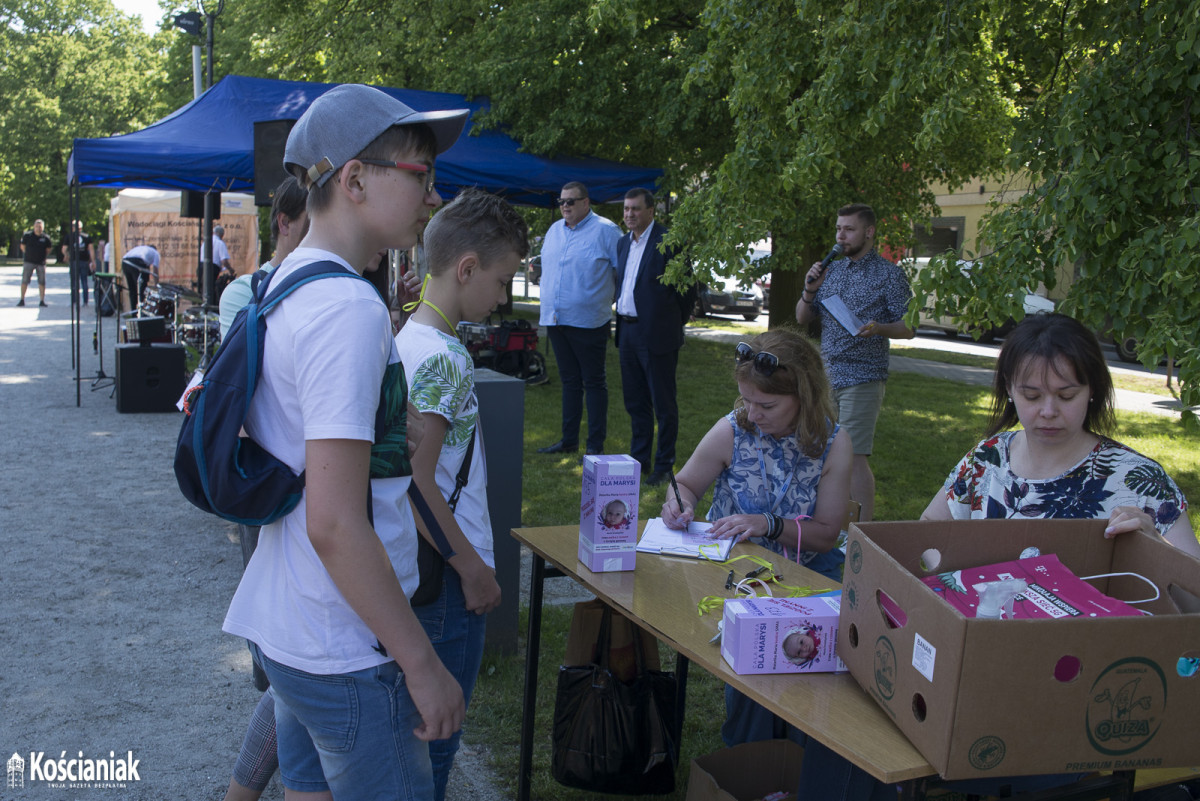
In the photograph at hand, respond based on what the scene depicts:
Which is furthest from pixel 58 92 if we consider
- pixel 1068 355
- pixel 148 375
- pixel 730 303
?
pixel 1068 355

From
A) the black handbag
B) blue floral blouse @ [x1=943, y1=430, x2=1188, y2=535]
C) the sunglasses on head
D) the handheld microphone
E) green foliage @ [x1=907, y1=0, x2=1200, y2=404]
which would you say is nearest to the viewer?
blue floral blouse @ [x1=943, y1=430, x2=1188, y2=535]

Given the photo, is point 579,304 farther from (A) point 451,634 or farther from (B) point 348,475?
(B) point 348,475

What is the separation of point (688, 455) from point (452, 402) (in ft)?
19.3

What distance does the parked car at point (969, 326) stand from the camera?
4.12 metres

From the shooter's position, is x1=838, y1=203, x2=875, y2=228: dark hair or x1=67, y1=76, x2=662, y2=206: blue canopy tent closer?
x1=838, y1=203, x2=875, y2=228: dark hair

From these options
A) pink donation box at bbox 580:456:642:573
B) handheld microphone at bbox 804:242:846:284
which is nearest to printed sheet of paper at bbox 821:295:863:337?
handheld microphone at bbox 804:242:846:284

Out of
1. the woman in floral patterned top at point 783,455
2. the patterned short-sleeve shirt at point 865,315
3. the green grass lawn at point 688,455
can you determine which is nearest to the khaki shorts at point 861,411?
the patterned short-sleeve shirt at point 865,315

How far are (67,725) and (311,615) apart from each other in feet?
8.46

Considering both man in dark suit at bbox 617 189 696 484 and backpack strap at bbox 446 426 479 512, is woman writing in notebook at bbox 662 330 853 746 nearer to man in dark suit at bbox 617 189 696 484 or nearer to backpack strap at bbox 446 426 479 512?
backpack strap at bbox 446 426 479 512

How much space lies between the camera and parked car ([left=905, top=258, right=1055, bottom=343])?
13.5 feet

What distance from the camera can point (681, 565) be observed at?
2.71 meters

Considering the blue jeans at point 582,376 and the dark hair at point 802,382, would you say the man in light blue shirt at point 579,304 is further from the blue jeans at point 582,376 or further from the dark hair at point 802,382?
the dark hair at point 802,382

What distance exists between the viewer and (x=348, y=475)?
131 cm

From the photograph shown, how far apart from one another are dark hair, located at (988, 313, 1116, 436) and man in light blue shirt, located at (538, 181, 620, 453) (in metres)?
4.99
